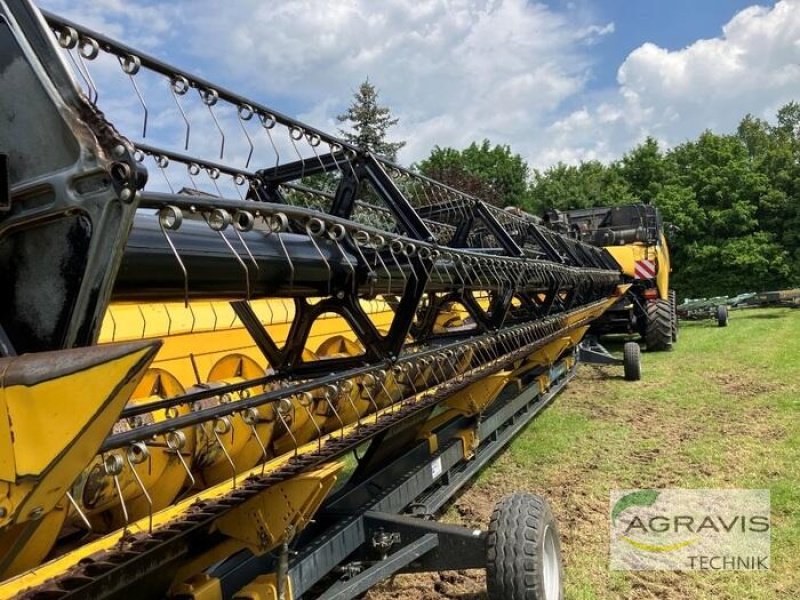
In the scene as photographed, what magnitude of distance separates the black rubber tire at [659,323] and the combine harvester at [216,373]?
697 cm

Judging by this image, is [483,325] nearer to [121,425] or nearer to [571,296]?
[121,425]

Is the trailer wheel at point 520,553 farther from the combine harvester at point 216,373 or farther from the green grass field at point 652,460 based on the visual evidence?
the green grass field at point 652,460

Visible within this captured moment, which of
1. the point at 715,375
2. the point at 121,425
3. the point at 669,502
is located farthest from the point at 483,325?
the point at 715,375

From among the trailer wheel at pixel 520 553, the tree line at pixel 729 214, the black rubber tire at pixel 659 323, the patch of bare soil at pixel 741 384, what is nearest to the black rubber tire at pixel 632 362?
the patch of bare soil at pixel 741 384

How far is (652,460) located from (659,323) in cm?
650

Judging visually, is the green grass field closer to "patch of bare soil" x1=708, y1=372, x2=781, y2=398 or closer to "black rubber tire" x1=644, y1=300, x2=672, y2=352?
"patch of bare soil" x1=708, y1=372, x2=781, y2=398

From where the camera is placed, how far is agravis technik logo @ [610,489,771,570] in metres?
3.75

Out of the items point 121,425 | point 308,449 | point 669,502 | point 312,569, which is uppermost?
point 121,425

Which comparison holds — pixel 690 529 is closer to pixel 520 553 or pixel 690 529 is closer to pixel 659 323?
pixel 520 553

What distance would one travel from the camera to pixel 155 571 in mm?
2010

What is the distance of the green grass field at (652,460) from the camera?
3537 millimetres

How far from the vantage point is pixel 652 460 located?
18.3ft

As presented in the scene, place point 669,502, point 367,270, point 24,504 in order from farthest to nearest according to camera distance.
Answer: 1. point 669,502
2. point 367,270
3. point 24,504

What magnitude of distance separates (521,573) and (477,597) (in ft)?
2.34
